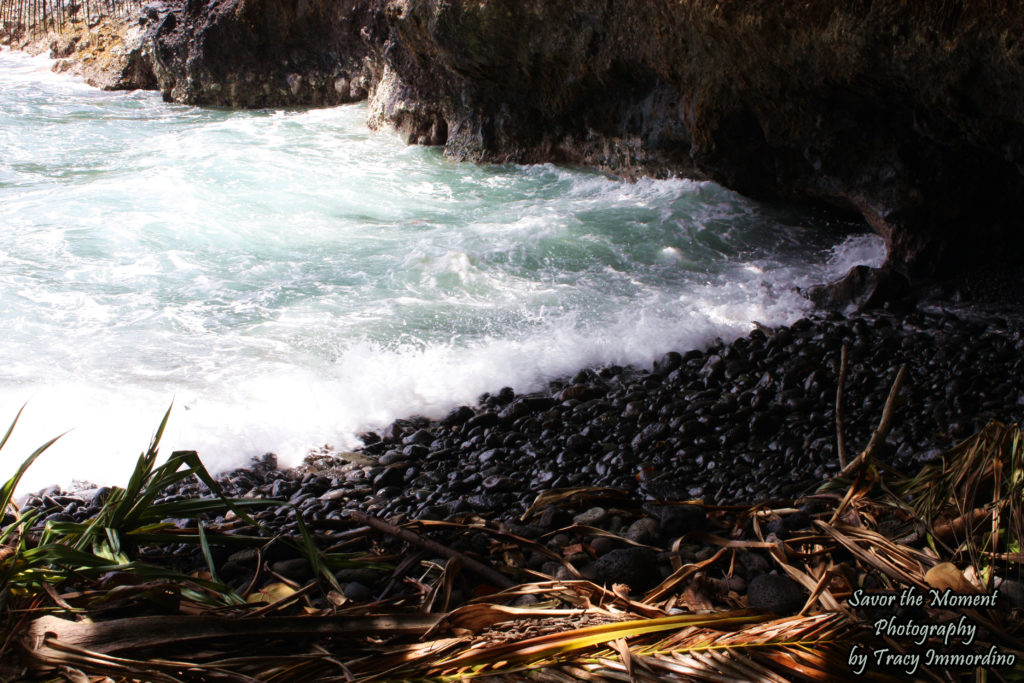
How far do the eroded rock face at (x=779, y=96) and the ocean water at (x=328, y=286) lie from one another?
0.56m

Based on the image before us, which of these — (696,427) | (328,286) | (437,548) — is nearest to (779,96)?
(696,427)

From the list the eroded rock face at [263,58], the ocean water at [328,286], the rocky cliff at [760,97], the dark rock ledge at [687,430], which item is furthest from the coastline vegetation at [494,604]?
the eroded rock face at [263,58]

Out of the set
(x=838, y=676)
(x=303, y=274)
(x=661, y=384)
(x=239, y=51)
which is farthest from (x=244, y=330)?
(x=239, y=51)

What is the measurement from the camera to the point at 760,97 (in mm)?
6816

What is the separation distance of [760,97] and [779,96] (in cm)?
22

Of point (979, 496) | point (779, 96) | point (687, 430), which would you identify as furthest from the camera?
point (779, 96)

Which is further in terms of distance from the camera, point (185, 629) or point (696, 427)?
point (696, 427)

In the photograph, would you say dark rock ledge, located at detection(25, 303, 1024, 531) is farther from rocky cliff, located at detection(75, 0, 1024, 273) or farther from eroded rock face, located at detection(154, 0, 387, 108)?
eroded rock face, located at detection(154, 0, 387, 108)

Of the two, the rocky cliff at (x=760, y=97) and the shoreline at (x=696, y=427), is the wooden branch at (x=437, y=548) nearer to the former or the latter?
the shoreline at (x=696, y=427)

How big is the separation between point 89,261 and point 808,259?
6.83m

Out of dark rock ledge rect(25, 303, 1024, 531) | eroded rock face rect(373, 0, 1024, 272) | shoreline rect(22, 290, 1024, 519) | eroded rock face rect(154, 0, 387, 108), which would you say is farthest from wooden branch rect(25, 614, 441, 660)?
eroded rock face rect(154, 0, 387, 108)

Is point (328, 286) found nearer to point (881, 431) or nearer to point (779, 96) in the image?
point (779, 96)

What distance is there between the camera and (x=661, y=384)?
4996 mm

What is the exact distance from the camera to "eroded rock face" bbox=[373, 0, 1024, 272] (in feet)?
17.3
